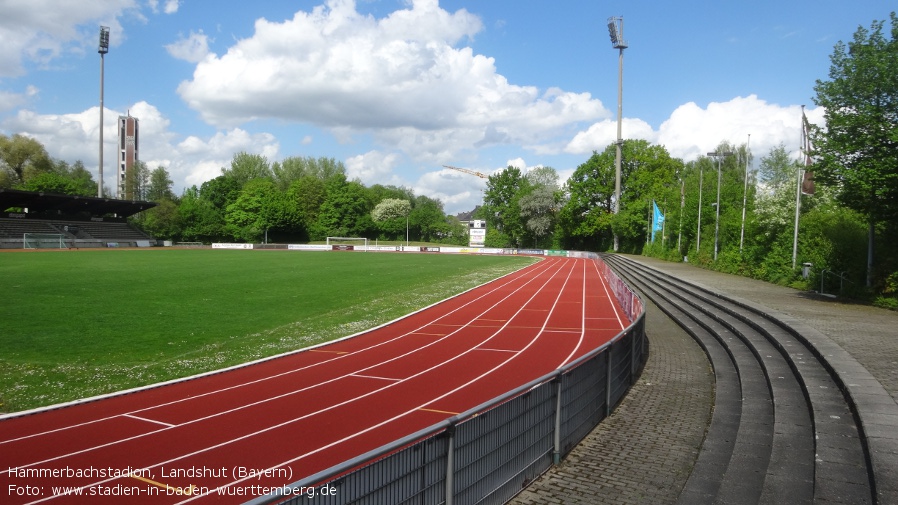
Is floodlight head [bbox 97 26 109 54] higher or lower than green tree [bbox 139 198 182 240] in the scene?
higher

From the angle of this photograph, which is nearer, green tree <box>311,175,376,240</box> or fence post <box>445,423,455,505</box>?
fence post <box>445,423,455,505</box>

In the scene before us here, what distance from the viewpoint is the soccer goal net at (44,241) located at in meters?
60.1

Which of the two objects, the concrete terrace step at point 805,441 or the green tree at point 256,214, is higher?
the green tree at point 256,214

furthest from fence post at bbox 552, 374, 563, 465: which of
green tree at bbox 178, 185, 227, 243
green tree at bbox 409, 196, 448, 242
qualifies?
green tree at bbox 409, 196, 448, 242

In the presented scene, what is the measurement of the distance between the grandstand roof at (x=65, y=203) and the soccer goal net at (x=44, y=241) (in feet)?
12.6

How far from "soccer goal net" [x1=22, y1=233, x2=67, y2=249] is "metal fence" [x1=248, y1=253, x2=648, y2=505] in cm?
7041

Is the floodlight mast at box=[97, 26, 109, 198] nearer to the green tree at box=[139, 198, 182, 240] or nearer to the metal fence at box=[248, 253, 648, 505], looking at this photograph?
the green tree at box=[139, 198, 182, 240]

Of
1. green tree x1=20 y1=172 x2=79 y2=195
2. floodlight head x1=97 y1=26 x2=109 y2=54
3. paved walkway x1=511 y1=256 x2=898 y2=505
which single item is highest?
floodlight head x1=97 y1=26 x2=109 y2=54

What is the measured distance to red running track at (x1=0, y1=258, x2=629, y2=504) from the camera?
6.91 metres

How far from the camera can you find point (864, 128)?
18.0 metres

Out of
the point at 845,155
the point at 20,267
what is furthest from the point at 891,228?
the point at 20,267

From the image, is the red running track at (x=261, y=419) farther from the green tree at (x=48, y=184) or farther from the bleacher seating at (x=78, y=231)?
the green tree at (x=48, y=184)

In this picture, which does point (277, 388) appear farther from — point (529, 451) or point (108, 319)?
Answer: point (108, 319)

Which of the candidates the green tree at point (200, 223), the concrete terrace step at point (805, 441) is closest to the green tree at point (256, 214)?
the green tree at point (200, 223)
